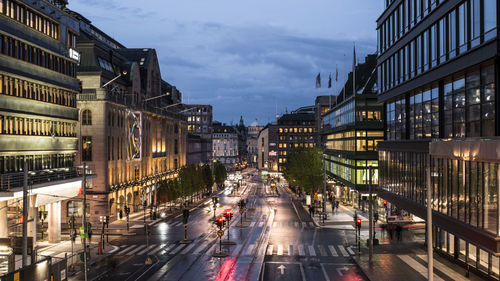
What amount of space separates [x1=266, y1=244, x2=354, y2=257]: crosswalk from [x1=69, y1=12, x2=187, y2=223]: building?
22.3m

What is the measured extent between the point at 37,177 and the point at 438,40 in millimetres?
36845

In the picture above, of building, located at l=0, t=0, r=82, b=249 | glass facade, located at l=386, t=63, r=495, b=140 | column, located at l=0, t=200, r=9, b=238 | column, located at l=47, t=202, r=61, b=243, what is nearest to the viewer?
glass facade, located at l=386, t=63, r=495, b=140

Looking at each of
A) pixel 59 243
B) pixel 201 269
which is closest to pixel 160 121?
pixel 59 243

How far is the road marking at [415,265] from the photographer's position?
36438 mm

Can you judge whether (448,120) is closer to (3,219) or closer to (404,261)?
(404,261)

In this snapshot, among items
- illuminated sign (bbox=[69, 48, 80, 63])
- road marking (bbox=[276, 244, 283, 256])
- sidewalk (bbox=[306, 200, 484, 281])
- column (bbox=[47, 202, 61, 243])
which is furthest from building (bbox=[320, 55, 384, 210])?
column (bbox=[47, 202, 61, 243])

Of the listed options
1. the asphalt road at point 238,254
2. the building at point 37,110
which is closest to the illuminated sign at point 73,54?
the building at point 37,110

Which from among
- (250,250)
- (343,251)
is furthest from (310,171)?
(250,250)

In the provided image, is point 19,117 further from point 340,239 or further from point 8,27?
point 340,239

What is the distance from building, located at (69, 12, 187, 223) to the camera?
68.8m

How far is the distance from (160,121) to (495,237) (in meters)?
80.9

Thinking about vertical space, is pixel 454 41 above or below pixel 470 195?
above

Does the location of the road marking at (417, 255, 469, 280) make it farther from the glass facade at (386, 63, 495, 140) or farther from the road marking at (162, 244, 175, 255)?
the road marking at (162, 244, 175, 255)

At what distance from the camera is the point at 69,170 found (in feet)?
184
